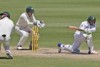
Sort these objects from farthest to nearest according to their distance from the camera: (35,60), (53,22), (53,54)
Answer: (53,22)
(53,54)
(35,60)

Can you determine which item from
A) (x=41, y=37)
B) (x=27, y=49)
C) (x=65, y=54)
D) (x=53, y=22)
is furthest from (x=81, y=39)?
(x=53, y=22)

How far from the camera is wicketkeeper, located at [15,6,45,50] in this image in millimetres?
18203

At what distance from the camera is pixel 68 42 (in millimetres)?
20203

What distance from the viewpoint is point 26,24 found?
18.5 metres

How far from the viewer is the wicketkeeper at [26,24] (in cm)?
1820

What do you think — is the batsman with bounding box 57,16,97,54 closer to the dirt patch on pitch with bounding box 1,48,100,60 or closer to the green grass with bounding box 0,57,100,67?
the dirt patch on pitch with bounding box 1,48,100,60

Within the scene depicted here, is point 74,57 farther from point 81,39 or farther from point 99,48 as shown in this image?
point 99,48

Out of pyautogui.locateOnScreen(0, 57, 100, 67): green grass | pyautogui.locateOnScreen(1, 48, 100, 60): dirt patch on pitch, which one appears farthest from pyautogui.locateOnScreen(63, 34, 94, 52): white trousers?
pyautogui.locateOnScreen(0, 57, 100, 67): green grass

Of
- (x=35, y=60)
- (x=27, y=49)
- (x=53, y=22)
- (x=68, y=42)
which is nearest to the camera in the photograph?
(x=35, y=60)

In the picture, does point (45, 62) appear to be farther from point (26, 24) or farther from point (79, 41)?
point (26, 24)

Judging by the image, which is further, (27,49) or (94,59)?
(27,49)

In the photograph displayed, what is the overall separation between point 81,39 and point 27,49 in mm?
2434

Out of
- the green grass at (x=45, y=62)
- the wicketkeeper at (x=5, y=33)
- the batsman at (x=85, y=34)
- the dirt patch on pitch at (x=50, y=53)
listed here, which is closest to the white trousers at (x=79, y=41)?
the batsman at (x=85, y=34)

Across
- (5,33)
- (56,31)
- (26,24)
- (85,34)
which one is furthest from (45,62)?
(56,31)
